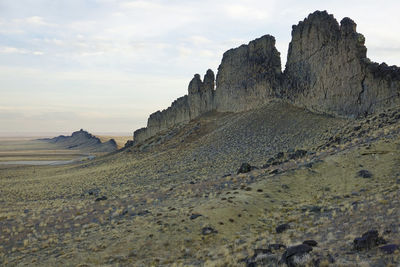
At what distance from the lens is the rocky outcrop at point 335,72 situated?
27.0 m

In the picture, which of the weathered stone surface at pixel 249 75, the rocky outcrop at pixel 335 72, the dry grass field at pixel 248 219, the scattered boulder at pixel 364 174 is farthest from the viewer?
the weathered stone surface at pixel 249 75

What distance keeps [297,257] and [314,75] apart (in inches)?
1159

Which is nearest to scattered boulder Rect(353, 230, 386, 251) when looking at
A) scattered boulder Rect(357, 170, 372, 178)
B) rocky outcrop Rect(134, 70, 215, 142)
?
scattered boulder Rect(357, 170, 372, 178)

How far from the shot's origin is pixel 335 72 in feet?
102

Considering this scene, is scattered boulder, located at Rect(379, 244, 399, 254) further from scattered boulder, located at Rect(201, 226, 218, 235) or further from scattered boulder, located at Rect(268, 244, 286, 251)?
scattered boulder, located at Rect(201, 226, 218, 235)

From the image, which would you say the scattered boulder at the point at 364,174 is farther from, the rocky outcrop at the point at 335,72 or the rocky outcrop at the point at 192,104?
the rocky outcrop at the point at 192,104

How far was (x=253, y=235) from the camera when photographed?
39.0 feet

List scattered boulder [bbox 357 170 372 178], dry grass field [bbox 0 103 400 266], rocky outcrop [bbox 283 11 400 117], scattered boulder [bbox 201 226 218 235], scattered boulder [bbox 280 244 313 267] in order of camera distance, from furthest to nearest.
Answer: rocky outcrop [bbox 283 11 400 117]
scattered boulder [bbox 357 170 372 178]
scattered boulder [bbox 201 226 218 235]
dry grass field [bbox 0 103 400 266]
scattered boulder [bbox 280 244 313 267]

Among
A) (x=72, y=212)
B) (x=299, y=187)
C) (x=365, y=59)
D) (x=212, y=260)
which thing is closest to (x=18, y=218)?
(x=72, y=212)

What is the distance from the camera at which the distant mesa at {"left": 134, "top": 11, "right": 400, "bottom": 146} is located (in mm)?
27703

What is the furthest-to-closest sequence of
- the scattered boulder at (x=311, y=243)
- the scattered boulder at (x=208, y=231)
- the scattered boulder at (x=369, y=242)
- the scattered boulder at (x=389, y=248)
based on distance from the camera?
the scattered boulder at (x=208, y=231), the scattered boulder at (x=311, y=243), the scattered boulder at (x=369, y=242), the scattered boulder at (x=389, y=248)

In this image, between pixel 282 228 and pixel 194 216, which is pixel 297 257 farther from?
pixel 194 216

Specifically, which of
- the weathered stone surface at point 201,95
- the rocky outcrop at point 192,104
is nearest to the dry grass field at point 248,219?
the weathered stone surface at point 201,95

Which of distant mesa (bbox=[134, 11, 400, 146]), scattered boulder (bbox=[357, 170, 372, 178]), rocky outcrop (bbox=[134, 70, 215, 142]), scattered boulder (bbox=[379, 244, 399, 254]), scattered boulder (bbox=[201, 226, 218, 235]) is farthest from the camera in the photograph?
rocky outcrop (bbox=[134, 70, 215, 142])
